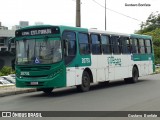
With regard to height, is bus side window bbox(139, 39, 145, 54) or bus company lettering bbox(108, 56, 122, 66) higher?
bus side window bbox(139, 39, 145, 54)

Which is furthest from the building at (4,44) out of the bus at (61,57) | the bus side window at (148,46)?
the bus at (61,57)

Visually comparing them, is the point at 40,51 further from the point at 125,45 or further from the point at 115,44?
the point at 125,45

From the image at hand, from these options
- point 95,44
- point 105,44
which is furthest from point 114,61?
point 95,44

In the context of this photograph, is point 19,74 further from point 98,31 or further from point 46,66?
point 98,31

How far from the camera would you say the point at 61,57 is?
1620cm

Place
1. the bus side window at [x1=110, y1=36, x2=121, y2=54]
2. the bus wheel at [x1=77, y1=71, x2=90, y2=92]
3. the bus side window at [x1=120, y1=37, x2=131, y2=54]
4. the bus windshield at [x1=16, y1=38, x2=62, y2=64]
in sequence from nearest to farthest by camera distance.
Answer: the bus windshield at [x1=16, y1=38, x2=62, y2=64] → the bus wheel at [x1=77, y1=71, x2=90, y2=92] → the bus side window at [x1=110, y1=36, x2=121, y2=54] → the bus side window at [x1=120, y1=37, x2=131, y2=54]

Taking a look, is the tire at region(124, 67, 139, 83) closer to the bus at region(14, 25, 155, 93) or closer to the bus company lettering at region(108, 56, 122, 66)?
the bus company lettering at region(108, 56, 122, 66)

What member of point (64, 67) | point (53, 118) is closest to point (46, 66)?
point (64, 67)

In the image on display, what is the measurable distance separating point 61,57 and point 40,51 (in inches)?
35.8

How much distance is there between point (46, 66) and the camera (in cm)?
1617

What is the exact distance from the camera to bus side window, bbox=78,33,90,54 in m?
17.8

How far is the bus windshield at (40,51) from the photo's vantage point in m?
16.2

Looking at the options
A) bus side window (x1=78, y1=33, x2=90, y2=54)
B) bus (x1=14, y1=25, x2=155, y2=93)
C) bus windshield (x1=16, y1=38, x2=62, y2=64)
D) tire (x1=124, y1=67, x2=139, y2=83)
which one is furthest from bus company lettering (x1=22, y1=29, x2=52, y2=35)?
tire (x1=124, y1=67, x2=139, y2=83)

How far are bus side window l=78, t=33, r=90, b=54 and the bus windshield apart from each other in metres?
1.83
